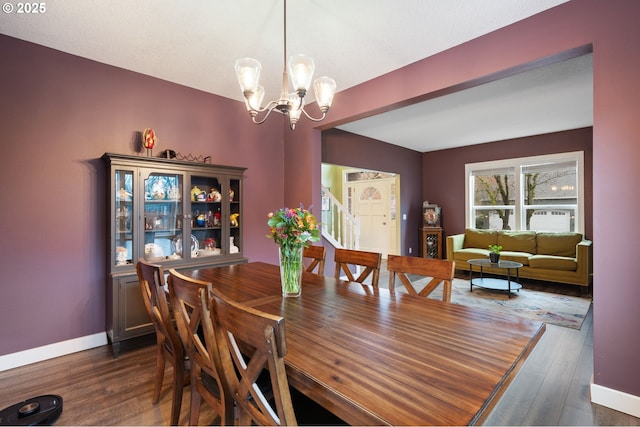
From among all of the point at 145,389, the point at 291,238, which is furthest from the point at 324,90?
the point at 145,389

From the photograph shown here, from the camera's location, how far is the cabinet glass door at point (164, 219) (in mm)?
2961

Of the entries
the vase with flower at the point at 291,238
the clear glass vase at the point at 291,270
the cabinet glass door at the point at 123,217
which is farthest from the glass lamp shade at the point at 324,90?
the cabinet glass door at the point at 123,217

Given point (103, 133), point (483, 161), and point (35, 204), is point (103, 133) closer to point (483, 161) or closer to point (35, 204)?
point (35, 204)

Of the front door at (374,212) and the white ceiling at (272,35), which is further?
the front door at (374,212)

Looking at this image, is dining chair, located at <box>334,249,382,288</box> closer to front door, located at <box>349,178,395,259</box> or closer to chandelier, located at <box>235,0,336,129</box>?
chandelier, located at <box>235,0,336,129</box>

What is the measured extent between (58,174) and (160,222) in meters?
0.91

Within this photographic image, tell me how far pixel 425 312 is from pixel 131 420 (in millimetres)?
1833

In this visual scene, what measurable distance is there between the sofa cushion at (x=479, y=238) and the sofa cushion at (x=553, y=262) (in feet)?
2.76

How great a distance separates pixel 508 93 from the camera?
3.63 metres

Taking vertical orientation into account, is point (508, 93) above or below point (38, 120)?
above

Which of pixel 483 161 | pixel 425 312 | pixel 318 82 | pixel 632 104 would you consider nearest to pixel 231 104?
pixel 318 82

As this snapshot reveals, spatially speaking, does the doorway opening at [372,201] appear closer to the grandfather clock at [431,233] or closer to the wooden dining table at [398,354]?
the grandfather clock at [431,233]

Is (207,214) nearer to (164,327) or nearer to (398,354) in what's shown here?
(164,327)

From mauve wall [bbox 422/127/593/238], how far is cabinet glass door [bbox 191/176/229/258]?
208 inches
